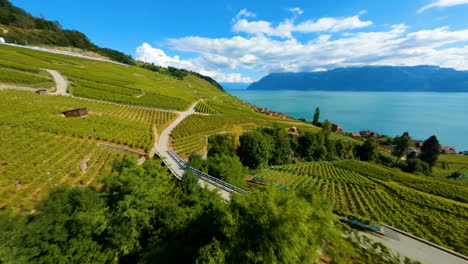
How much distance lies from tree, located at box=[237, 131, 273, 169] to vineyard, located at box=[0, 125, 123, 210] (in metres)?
22.9

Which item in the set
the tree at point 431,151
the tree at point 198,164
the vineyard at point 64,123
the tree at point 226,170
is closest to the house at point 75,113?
the vineyard at point 64,123

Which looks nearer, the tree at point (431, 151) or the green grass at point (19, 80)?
the green grass at point (19, 80)

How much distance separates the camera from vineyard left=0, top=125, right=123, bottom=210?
11.0 metres

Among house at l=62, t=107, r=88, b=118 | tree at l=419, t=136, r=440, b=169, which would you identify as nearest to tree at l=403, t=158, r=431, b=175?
tree at l=419, t=136, r=440, b=169

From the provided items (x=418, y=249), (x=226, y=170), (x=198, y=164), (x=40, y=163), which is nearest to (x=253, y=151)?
(x=226, y=170)

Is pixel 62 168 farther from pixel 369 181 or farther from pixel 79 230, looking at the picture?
pixel 369 181

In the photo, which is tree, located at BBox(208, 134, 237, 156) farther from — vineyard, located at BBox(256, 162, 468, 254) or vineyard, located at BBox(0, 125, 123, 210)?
vineyard, located at BBox(0, 125, 123, 210)

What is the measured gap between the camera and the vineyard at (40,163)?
11.0 metres

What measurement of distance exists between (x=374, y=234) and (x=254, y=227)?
1338 centimetres

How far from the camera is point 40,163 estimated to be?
44.3 ft

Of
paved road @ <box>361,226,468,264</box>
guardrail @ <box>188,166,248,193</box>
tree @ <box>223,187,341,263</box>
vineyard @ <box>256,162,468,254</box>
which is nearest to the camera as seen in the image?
tree @ <box>223,187,341,263</box>

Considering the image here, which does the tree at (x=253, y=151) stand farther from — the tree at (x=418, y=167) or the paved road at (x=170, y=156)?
the tree at (x=418, y=167)

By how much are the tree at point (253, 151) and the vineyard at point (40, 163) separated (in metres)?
22.9

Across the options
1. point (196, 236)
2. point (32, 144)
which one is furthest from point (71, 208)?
point (32, 144)
